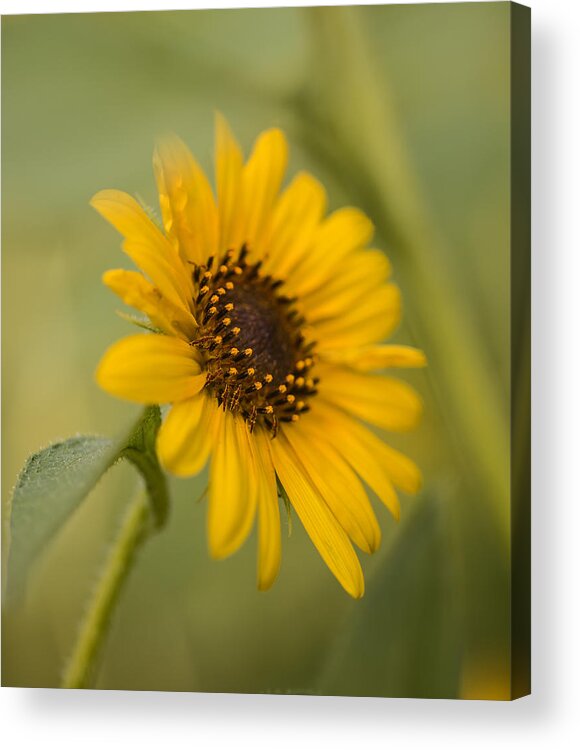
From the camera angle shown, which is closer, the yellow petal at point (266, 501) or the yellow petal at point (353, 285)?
the yellow petal at point (266, 501)

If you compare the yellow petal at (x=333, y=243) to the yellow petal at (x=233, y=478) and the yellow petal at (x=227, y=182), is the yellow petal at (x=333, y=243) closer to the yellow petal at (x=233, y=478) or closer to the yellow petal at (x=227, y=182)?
the yellow petal at (x=227, y=182)

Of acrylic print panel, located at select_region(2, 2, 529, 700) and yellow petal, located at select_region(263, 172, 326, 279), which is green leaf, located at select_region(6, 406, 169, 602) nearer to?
acrylic print panel, located at select_region(2, 2, 529, 700)

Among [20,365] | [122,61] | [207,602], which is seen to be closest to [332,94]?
[122,61]

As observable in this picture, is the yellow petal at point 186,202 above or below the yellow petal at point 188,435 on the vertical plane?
above

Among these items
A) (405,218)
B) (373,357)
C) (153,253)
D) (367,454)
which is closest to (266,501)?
(367,454)

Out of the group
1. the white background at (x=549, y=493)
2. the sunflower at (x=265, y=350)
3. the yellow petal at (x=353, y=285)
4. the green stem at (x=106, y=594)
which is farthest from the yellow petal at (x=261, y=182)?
the green stem at (x=106, y=594)

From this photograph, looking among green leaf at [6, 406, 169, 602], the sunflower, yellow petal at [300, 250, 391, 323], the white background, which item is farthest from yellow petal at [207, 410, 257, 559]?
the white background

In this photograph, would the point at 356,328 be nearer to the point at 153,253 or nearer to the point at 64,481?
the point at 153,253
